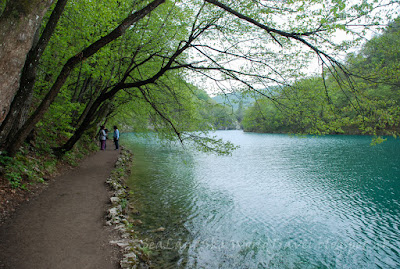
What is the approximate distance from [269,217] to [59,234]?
752 cm

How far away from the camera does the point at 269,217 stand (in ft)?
31.2

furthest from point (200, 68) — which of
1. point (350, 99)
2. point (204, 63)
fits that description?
point (350, 99)

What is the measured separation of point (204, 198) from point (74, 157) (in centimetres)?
787

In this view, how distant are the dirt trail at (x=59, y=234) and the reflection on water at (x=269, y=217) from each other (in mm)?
1607

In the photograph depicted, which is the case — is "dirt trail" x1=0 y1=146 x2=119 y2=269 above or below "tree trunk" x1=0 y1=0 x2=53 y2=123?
below

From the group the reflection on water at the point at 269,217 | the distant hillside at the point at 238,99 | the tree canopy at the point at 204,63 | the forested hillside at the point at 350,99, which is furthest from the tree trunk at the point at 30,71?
the forested hillside at the point at 350,99

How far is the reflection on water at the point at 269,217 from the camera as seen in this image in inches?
261

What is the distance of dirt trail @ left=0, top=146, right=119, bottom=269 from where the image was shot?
13.9ft

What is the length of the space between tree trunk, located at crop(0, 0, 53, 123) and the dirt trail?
289 centimetres

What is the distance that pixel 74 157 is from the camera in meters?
13.2

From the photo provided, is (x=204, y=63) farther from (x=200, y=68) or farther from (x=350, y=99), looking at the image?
(x=350, y=99)

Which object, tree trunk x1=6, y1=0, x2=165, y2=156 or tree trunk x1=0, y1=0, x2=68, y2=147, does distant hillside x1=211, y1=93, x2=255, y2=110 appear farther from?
tree trunk x1=0, y1=0, x2=68, y2=147

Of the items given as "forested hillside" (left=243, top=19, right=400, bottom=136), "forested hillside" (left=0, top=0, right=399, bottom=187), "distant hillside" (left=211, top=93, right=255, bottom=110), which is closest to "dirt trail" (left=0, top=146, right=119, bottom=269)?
"forested hillside" (left=0, top=0, right=399, bottom=187)

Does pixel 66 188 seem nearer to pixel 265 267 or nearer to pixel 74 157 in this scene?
pixel 74 157
